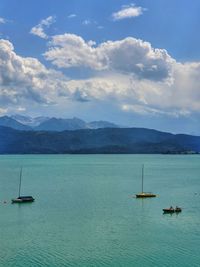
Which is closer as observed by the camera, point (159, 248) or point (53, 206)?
point (159, 248)

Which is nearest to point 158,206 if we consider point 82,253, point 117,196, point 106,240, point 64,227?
point 117,196

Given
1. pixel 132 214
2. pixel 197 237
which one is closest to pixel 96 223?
pixel 132 214

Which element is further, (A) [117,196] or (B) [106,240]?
(A) [117,196]

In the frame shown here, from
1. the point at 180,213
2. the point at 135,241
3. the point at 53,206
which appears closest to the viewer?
the point at 135,241

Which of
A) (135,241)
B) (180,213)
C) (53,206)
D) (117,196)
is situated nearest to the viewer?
(135,241)

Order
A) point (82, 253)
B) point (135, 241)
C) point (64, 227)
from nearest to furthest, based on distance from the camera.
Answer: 1. point (82, 253)
2. point (135, 241)
3. point (64, 227)

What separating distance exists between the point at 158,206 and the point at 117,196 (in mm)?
20390

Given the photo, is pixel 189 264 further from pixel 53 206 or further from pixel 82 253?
pixel 53 206

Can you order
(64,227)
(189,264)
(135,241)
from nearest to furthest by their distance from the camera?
(189,264) → (135,241) → (64,227)

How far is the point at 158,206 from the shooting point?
99.0 m

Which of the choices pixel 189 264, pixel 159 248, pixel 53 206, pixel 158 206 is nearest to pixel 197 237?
pixel 159 248

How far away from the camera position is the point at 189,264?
5162 centimetres

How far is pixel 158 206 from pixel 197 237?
34851 millimetres

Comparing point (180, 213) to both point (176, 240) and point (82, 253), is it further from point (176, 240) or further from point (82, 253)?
point (82, 253)
